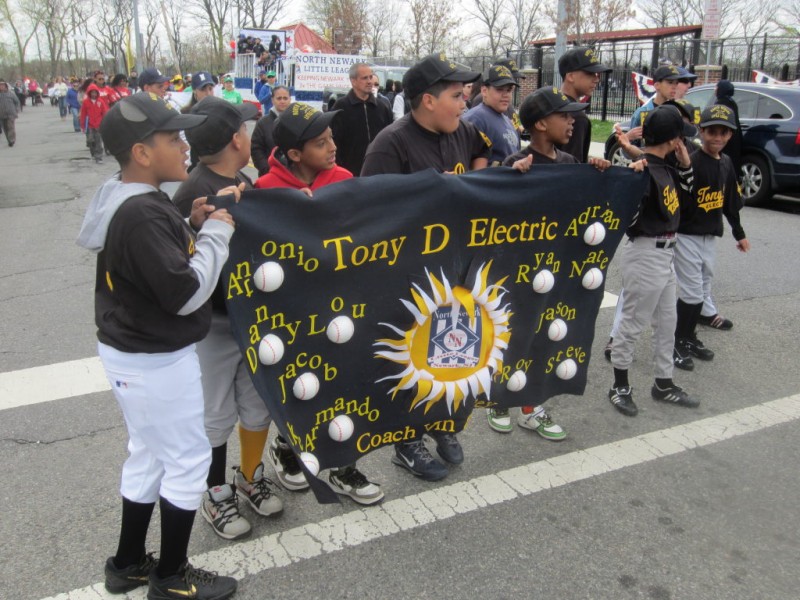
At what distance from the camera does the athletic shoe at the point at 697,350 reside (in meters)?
4.78

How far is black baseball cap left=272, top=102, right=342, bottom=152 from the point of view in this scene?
2.86m

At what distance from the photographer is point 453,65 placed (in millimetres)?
3340

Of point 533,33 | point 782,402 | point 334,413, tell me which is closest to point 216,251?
point 334,413

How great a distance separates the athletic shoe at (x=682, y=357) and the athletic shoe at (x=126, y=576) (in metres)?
3.51

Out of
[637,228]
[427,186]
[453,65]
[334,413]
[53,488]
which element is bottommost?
[53,488]

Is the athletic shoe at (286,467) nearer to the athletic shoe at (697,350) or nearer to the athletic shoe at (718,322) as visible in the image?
the athletic shoe at (697,350)

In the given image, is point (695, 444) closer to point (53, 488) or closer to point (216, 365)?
point (216, 365)

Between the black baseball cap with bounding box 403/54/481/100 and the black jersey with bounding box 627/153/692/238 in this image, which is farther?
the black jersey with bounding box 627/153/692/238

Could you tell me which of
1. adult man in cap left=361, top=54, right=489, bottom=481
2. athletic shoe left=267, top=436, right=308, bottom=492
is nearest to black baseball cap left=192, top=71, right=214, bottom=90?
adult man in cap left=361, top=54, right=489, bottom=481

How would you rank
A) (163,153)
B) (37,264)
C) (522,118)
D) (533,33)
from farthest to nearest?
(533,33), (37,264), (522,118), (163,153)

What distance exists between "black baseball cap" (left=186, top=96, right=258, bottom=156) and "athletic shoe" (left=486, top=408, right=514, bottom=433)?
205 cm

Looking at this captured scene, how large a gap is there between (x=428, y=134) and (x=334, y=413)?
1.45 meters

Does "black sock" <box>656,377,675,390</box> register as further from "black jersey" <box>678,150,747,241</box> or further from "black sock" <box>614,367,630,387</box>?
"black jersey" <box>678,150,747,241</box>

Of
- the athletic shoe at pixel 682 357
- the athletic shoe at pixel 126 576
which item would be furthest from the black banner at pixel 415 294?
the athletic shoe at pixel 682 357
